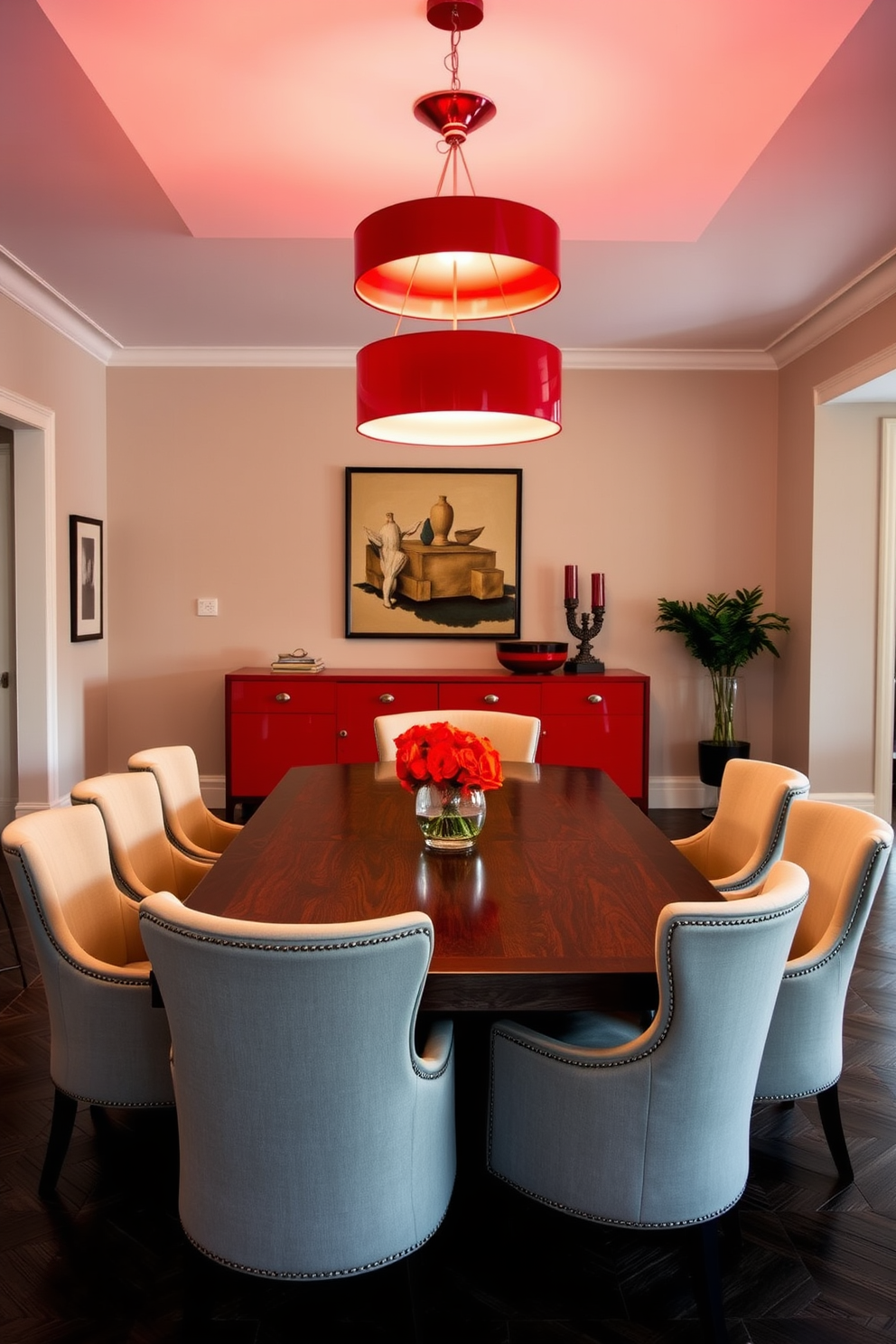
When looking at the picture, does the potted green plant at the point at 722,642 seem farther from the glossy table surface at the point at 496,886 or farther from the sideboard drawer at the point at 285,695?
the glossy table surface at the point at 496,886

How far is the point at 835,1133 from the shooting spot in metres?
2.12

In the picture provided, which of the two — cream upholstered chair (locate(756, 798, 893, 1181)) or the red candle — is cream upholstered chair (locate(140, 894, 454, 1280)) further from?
the red candle

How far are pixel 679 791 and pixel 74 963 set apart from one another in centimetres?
450

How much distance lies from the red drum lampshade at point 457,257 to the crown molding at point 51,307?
8.04 feet

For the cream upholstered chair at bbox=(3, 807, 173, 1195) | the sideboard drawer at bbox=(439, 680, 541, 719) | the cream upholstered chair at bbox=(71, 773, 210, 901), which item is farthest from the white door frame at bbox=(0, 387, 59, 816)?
the cream upholstered chair at bbox=(3, 807, 173, 1195)

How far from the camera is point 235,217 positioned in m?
3.24

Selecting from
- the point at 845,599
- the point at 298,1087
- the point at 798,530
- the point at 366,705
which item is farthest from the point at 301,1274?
the point at 798,530

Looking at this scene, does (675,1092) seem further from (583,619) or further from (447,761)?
(583,619)

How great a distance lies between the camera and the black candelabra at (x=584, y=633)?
17.8ft

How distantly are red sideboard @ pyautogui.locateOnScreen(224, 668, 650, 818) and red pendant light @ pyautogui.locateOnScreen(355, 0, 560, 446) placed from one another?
9.27 ft

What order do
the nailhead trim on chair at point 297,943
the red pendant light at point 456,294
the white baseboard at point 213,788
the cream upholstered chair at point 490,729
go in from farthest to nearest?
1. the white baseboard at point 213,788
2. the cream upholstered chair at point 490,729
3. the red pendant light at point 456,294
4. the nailhead trim on chair at point 297,943

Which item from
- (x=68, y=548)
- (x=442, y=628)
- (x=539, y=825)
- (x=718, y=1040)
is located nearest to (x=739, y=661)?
(x=442, y=628)

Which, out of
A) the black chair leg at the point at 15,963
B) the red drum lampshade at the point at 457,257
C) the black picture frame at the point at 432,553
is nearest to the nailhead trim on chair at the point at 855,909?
the red drum lampshade at the point at 457,257

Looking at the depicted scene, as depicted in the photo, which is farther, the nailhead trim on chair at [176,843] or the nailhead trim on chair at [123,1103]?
the nailhead trim on chair at [176,843]
